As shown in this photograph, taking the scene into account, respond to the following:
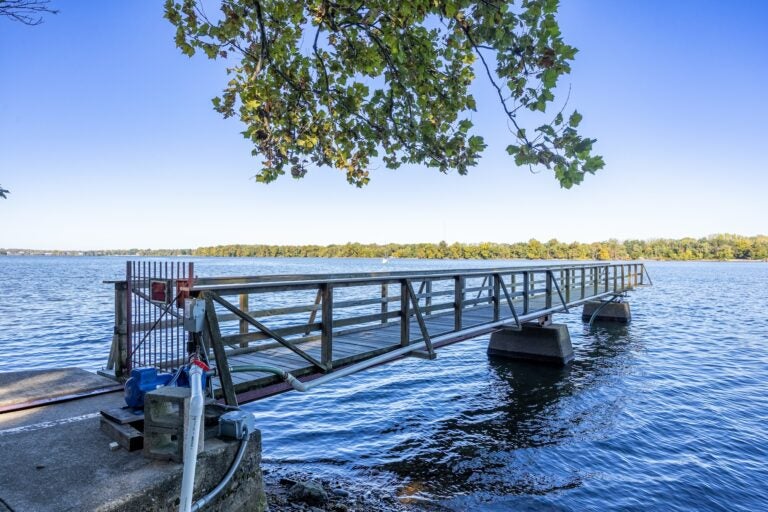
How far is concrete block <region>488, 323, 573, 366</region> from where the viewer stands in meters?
13.9

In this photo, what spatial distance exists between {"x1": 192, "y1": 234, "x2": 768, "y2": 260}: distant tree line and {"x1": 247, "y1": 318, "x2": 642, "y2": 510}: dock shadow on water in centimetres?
10879

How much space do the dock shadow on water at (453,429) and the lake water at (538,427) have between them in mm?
33

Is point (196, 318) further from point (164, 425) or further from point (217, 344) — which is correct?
point (164, 425)

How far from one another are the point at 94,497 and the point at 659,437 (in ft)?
31.1

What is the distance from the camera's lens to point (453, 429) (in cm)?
915

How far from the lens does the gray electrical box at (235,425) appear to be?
158 inches

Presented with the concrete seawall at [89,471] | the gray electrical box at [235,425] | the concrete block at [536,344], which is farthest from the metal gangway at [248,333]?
the concrete block at [536,344]

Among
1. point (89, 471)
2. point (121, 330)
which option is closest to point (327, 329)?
point (121, 330)

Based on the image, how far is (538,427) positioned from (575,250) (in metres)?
114

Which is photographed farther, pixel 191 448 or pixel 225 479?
pixel 225 479

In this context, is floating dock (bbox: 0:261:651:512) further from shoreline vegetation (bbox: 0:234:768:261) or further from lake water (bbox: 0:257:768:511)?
shoreline vegetation (bbox: 0:234:768:261)

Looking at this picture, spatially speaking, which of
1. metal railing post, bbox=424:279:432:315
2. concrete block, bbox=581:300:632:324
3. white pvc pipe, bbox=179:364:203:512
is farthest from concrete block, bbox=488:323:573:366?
white pvc pipe, bbox=179:364:203:512

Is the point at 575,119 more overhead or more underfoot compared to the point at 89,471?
more overhead

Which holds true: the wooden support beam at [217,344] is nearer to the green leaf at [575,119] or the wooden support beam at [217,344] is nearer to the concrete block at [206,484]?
the concrete block at [206,484]
